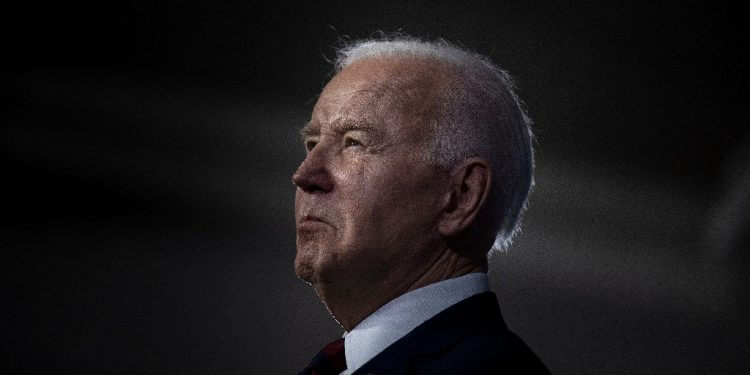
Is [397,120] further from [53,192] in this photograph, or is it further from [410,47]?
[53,192]

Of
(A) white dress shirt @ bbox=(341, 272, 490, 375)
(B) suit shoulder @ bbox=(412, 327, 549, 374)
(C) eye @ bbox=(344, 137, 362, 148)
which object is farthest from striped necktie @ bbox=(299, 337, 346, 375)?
(C) eye @ bbox=(344, 137, 362, 148)

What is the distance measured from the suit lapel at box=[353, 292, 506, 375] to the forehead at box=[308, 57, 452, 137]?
0.86 feet

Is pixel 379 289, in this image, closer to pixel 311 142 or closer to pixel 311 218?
pixel 311 218

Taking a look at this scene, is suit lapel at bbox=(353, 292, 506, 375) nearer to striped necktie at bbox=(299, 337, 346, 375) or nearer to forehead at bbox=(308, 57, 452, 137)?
striped necktie at bbox=(299, 337, 346, 375)

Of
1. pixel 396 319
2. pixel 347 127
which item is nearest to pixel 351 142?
pixel 347 127

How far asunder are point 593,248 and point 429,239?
85cm

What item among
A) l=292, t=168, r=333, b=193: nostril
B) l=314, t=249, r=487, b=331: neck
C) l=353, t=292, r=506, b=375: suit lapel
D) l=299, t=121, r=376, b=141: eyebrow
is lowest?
l=353, t=292, r=506, b=375: suit lapel

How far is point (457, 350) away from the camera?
3.90 feet

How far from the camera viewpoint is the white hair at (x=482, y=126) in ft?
4.28

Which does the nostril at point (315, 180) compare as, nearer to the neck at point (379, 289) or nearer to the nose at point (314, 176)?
the nose at point (314, 176)

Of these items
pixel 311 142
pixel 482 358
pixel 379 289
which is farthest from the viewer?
pixel 311 142

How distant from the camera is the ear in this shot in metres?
1.28

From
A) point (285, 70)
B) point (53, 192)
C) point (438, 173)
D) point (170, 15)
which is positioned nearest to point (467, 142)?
point (438, 173)

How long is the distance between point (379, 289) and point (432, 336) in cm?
10
